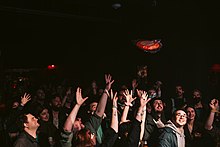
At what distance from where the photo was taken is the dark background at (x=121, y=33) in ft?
26.7

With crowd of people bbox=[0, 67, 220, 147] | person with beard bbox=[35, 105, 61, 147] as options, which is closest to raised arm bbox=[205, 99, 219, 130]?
crowd of people bbox=[0, 67, 220, 147]

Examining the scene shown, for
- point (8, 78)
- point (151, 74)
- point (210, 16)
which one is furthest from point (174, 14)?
point (8, 78)

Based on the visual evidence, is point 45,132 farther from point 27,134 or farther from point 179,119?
point 179,119

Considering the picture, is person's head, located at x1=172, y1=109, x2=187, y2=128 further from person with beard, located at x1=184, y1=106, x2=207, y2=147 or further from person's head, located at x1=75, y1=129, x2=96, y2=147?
person's head, located at x1=75, y1=129, x2=96, y2=147

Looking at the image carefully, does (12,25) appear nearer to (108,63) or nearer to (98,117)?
(108,63)

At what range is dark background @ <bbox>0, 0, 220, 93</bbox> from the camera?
26.7 feet

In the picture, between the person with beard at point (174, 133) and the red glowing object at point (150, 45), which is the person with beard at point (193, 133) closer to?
the person with beard at point (174, 133)

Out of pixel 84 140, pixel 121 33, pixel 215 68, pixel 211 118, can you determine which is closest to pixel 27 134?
pixel 84 140

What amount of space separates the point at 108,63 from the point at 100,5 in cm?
467

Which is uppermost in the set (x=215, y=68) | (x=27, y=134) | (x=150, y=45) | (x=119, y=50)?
(x=119, y=50)

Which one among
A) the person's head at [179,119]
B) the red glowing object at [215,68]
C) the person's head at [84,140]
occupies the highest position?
the red glowing object at [215,68]

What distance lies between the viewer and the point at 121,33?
1123cm

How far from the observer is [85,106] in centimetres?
631

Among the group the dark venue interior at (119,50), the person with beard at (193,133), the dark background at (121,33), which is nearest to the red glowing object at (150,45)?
the dark venue interior at (119,50)
